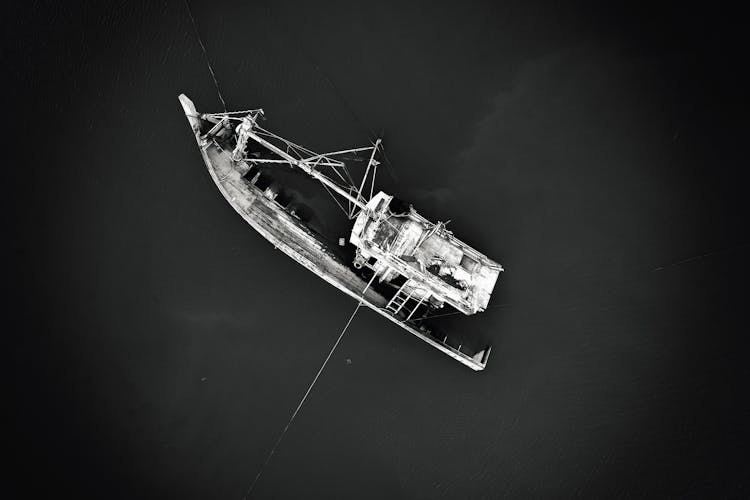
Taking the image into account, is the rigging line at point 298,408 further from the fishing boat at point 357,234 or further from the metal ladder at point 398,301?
the fishing boat at point 357,234

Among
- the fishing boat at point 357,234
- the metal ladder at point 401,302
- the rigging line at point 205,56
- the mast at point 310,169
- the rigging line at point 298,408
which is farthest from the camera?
the rigging line at point 205,56

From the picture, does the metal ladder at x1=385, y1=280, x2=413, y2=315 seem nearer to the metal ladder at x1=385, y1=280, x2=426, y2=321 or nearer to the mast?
the metal ladder at x1=385, y1=280, x2=426, y2=321

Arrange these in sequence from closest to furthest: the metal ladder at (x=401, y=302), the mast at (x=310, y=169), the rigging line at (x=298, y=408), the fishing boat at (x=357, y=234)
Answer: the mast at (x=310, y=169) → the fishing boat at (x=357, y=234) → the metal ladder at (x=401, y=302) → the rigging line at (x=298, y=408)

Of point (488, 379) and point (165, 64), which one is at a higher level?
point (165, 64)

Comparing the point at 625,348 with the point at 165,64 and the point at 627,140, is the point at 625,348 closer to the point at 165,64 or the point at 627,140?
the point at 627,140

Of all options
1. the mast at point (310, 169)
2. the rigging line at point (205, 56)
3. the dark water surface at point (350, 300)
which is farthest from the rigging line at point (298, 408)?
the rigging line at point (205, 56)

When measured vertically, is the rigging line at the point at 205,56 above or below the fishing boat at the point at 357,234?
above

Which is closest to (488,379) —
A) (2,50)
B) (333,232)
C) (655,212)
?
(333,232)
